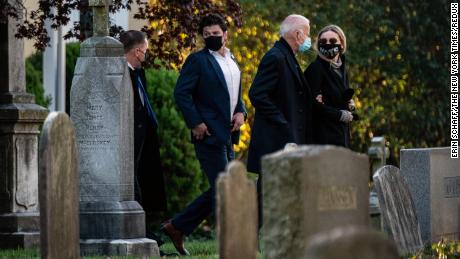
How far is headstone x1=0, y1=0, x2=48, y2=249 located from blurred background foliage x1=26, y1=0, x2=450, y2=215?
10845 mm

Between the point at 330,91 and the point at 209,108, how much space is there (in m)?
A: 1.19

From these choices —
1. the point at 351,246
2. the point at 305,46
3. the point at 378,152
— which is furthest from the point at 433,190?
the point at 351,246

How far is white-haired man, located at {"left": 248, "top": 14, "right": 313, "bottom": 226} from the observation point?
13.4m

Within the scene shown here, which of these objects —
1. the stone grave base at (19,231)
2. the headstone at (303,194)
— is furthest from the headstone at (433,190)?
the headstone at (303,194)

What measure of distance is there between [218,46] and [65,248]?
436 centimetres

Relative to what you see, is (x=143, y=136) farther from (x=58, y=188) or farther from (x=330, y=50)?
(x=58, y=188)

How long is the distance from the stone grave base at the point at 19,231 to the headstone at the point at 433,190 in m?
3.73

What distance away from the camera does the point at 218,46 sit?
1370 centimetres

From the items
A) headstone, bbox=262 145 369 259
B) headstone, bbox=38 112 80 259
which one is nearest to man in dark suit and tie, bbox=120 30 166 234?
headstone, bbox=38 112 80 259

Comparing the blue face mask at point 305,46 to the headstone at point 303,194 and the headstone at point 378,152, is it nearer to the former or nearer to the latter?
the headstone at point 303,194

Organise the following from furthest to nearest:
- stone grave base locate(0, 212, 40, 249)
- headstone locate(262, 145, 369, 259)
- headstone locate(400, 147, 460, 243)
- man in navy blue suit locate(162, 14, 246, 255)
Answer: stone grave base locate(0, 212, 40, 249) < headstone locate(400, 147, 460, 243) < man in navy blue suit locate(162, 14, 246, 255) < headstone locate(262, 145, 369, 259)

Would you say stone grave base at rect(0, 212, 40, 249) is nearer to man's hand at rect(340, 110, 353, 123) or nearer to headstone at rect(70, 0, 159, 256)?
headstone at rect(70, 0, 159, 256)

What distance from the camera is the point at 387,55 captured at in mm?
27844

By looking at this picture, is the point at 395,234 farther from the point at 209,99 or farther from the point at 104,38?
the point at 104,38
